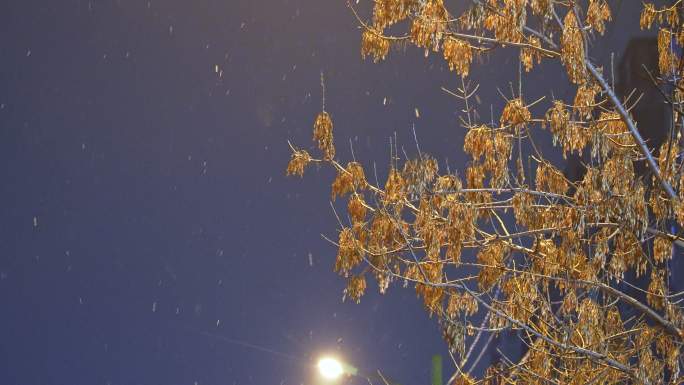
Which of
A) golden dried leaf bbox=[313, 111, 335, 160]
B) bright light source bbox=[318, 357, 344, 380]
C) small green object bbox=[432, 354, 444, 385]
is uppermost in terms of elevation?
golden dried leaf bbox=[313, 111, 335, 160]

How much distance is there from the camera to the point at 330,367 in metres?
10.6

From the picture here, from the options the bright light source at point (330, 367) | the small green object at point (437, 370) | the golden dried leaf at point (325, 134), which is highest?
the golden dried leaf at point (325, 134)

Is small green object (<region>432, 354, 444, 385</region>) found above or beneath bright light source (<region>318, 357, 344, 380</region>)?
above

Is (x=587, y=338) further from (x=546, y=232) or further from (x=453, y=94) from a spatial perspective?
(x=453, y=94)

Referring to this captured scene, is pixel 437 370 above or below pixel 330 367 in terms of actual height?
above

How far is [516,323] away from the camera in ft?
21.2

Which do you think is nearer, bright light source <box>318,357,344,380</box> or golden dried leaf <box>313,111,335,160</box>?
golden dried leaf <box>313,111,335,160</box>

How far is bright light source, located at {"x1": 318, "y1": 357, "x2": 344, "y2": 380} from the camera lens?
34.5 ft

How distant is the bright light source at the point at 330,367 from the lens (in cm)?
1052

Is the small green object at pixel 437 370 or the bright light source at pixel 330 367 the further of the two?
the bright light source at pixel 330 367

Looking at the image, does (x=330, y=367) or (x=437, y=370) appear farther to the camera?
(x=330, y=367)

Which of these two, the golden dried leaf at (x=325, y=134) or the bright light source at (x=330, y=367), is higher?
the golden dried leaf at (x=325, y=134)

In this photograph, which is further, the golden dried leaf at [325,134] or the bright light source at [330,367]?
the bright light source at [330,367]

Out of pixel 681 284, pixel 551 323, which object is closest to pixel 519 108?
pixel 551 323
